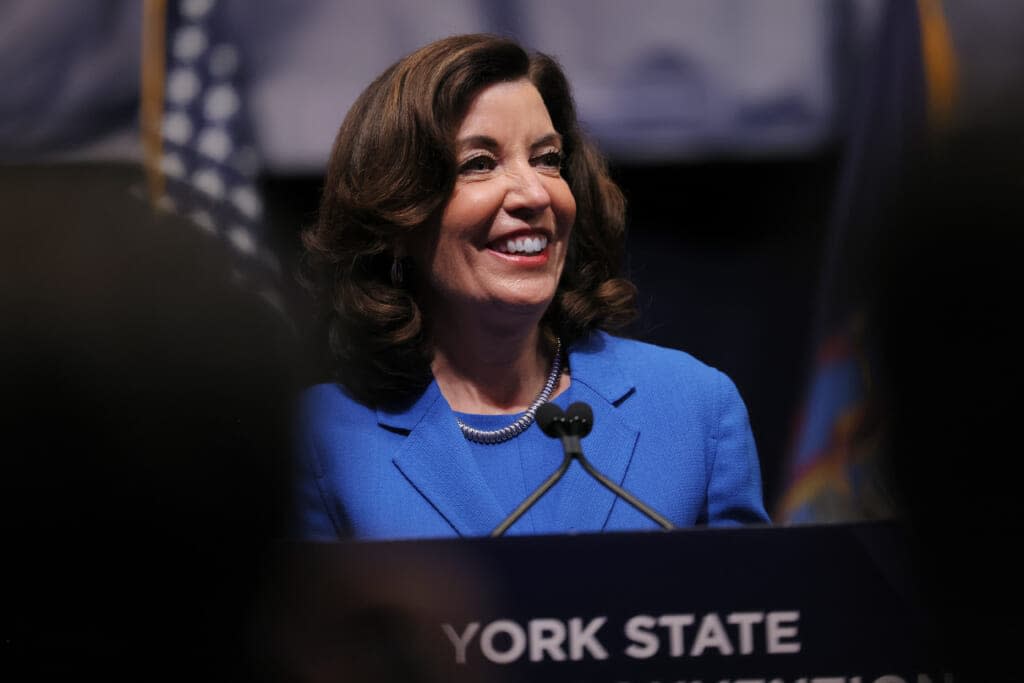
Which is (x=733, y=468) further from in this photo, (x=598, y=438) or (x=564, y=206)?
(x=564, y=206)

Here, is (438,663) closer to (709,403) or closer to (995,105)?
(709,403)

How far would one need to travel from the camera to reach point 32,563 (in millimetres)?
1233

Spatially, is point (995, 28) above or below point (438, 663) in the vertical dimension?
above

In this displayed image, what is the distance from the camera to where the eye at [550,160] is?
1528 millimetres

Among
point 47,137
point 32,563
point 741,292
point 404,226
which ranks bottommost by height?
point 32,563

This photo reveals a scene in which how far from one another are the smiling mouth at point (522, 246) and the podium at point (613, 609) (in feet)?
1.47

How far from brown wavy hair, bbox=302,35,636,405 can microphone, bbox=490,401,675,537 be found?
271mm

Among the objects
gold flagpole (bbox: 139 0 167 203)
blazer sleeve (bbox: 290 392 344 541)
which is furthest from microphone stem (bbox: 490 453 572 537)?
gold flagpole (bbox: 139 0 167 203)

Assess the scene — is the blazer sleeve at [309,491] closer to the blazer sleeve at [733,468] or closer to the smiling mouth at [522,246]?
the smiling mouth at [522,246]

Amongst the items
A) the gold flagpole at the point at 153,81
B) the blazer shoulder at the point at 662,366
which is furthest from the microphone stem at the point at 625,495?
the gold flagpole at the point at 153,81

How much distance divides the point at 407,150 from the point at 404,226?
10 cm

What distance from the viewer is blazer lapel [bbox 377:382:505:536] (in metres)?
1.39

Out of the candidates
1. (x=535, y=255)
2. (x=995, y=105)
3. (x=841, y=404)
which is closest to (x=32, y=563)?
(x=535, y=255)

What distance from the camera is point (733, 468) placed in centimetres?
155
